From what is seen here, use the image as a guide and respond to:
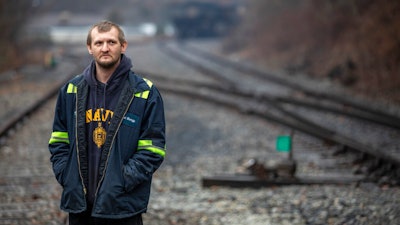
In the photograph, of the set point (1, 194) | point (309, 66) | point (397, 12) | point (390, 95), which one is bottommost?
point (1, 194)

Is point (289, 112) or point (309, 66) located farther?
point (309, 66)

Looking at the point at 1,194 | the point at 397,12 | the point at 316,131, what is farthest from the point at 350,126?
the point at 397,12

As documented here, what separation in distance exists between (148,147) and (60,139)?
533mm

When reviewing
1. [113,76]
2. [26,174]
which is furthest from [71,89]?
[26,174]

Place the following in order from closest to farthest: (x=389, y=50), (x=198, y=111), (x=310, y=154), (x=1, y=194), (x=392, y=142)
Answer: (x=1, y=194), (x=310, y=154), (x=392, y=142), (x=198, y=111), (x=389, y=50)

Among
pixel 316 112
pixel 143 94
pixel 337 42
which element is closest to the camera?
pixel 143 94

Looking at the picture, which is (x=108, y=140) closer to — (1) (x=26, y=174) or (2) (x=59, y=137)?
(2) (x=59, y=137)

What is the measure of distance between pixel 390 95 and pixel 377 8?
19.0ft

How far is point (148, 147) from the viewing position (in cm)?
352

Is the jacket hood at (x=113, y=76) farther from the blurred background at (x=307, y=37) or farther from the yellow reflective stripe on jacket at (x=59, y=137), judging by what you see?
the blurred background at (x=307, y=37)

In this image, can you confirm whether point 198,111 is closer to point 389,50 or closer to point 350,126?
point 350,126

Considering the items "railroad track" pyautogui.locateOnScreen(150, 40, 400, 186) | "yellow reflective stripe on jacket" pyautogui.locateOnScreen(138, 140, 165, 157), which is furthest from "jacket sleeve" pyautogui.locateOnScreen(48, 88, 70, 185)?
"railroad track" pyautogui.locateOnScreen(150, 40, 400, 186)

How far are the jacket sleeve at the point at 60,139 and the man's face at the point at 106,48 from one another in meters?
0.31

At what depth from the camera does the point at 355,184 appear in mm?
7367
